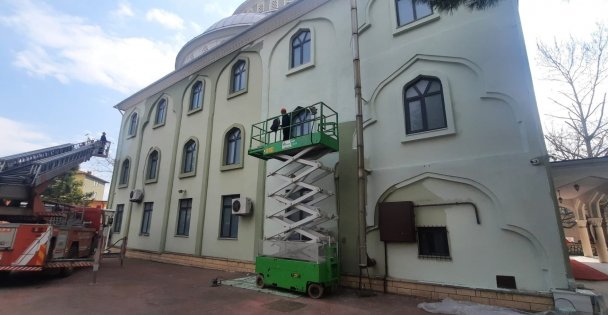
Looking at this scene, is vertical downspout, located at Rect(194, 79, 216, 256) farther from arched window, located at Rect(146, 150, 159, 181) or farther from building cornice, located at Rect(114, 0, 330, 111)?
arched window, located at Rect(146, 150, 159, 181)

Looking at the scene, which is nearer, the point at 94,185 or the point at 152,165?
the point at 152,165

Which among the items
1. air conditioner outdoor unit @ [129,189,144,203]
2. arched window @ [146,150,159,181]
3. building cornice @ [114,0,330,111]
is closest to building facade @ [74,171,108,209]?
building cornice @ [114,0,330,111]

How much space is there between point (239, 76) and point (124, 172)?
1082cm

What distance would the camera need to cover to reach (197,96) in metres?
16.2

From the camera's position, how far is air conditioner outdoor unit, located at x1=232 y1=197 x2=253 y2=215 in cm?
1143

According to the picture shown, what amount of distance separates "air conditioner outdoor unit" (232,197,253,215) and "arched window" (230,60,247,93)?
541 cm

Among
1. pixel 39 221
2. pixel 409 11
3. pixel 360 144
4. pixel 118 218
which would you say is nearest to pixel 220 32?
pixel 118 218

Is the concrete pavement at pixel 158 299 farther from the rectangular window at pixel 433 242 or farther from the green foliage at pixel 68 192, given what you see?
the green foliage at pixel 68 192

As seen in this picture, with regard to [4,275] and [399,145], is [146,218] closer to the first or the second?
[4,275]

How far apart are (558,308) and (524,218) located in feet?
5.98

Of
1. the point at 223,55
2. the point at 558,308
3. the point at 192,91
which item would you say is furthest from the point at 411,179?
the point at 192,91

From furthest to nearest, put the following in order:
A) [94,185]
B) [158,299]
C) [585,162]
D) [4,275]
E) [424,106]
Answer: [94,185] → [4,275] → [424,106] → [585,162] → [158,299]

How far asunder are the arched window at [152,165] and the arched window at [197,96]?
3791 mm

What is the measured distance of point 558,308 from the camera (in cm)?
599
